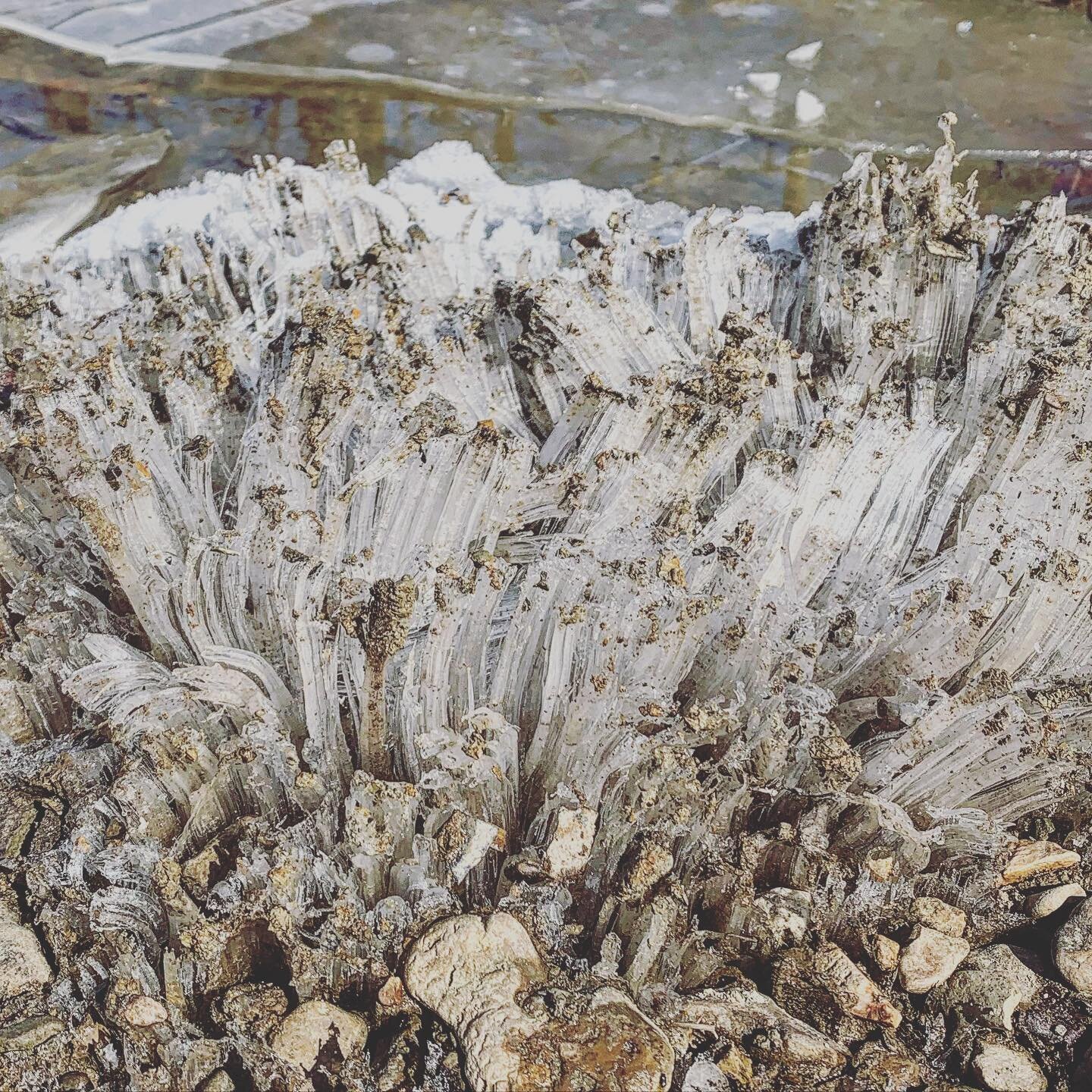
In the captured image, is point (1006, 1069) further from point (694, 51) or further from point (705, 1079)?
point (694, 51)

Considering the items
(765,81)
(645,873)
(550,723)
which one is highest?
(765,81)

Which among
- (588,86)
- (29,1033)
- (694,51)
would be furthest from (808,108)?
(29,1033)

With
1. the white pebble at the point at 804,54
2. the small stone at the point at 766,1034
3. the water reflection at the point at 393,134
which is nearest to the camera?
the small stone at the point at 766,1034

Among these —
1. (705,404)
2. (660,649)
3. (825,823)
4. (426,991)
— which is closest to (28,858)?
(426,991)

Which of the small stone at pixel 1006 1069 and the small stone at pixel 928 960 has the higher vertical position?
the small stone at pixel 928 960

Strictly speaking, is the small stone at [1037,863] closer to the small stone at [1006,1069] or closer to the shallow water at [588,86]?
the small stone at [1006,1069]

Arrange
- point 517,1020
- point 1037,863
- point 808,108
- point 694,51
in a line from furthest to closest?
1. point 694,51
2. point 808,108
3. point 1037,863
4. point 517,1020

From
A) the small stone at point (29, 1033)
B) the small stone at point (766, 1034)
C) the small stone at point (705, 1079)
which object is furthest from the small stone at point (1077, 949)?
the small stone at point (29, 1033)
